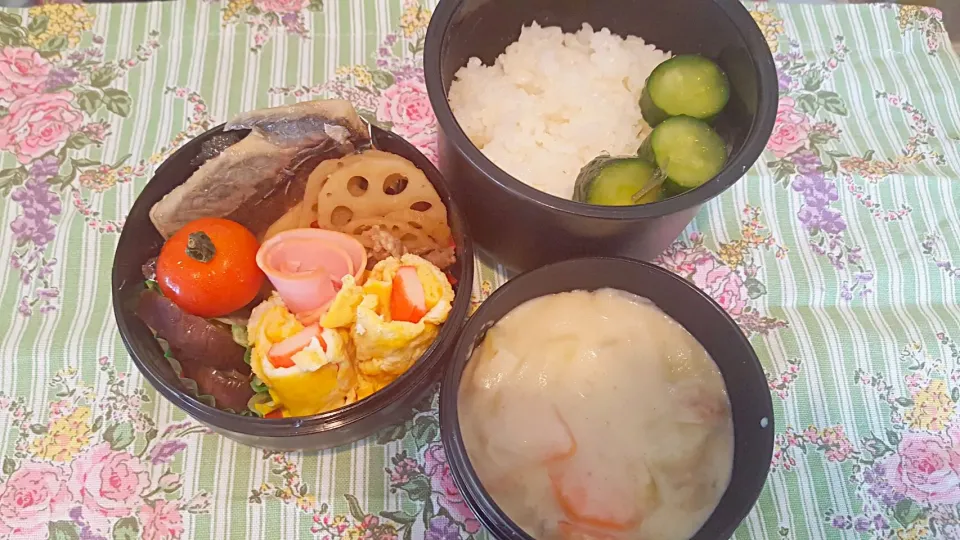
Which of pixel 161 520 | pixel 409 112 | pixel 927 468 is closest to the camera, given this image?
pixel 161 520

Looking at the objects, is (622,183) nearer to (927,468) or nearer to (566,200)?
(566,200)

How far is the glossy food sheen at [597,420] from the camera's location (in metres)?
0.98

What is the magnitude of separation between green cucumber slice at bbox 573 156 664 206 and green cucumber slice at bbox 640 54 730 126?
0.14m

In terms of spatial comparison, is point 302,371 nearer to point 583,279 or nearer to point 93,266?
point 583,279

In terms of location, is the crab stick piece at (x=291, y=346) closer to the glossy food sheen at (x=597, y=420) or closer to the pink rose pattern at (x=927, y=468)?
the glossy food sheen at (x=597, y=420)

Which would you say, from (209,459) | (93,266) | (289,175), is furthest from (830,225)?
(93,266)

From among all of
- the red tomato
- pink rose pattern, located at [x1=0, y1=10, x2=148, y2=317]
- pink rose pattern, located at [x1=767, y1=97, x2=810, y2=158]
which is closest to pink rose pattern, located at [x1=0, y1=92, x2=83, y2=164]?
pink rose pattern, located at [x1=0, y1=10, x2=148, y2=317]

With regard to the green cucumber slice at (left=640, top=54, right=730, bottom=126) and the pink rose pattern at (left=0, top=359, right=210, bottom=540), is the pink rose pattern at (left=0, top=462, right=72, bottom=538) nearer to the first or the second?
the pink rose pattern at (left=0, top=359, right=210, bottom=540)

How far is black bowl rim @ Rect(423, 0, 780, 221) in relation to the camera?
1.04 metres

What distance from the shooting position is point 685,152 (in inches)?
45.3

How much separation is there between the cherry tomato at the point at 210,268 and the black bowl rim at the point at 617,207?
13.4 inches

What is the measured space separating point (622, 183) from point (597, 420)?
1.17 ft

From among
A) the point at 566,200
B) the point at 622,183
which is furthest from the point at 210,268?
the point at 622,183

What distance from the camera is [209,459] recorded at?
1123mm
